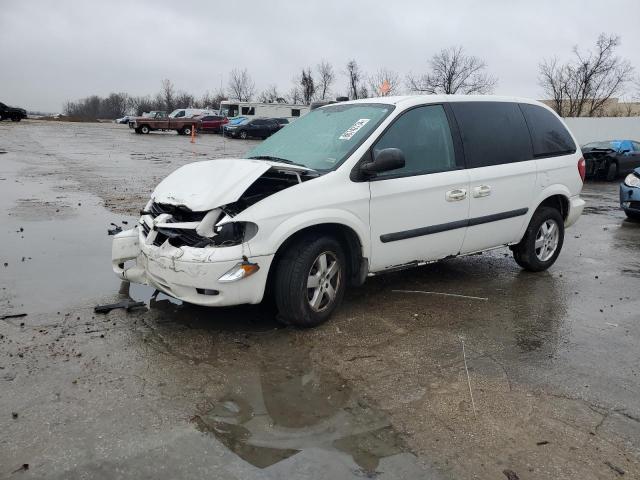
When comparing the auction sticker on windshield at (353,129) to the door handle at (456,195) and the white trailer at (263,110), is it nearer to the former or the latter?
the door handle at (456,195)

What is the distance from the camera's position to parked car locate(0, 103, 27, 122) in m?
43.4

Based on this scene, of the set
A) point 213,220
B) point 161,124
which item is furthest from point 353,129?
point 161,124

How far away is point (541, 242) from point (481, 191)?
1.39 m

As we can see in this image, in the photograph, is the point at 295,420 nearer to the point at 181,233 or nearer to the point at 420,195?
the point at 181,233

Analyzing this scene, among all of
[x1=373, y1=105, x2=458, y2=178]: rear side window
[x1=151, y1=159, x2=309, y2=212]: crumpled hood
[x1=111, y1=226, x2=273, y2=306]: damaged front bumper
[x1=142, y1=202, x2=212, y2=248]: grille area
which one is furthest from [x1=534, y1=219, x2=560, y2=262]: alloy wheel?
[x1=142, y1=202, x2=212, y2=248]: grille area

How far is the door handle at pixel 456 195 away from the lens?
17.0 ft

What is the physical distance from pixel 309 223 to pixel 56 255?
3606 mm

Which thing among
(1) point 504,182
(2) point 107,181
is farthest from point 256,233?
(2) point 107,181

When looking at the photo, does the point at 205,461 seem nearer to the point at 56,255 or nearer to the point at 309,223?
the point at 309,223

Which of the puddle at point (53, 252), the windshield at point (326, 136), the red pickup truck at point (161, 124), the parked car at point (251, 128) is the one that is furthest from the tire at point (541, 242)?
the red pickup truck at point (161, 124)

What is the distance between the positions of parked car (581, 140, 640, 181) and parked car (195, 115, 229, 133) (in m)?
31.1

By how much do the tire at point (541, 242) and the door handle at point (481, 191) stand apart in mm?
964

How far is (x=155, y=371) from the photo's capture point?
148 inches

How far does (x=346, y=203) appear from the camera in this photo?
4516 millimetres
